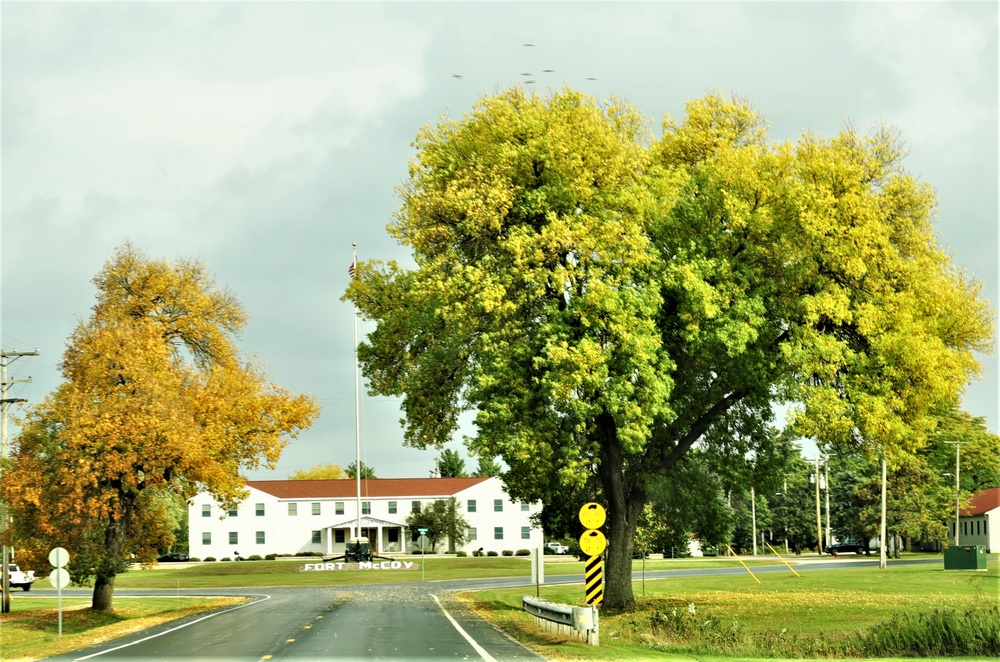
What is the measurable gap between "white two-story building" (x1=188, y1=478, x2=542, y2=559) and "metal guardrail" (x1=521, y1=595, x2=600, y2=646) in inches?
3153

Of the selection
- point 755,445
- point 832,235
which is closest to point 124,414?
point 755,445

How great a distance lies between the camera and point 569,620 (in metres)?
24.5

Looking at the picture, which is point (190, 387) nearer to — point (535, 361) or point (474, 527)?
point (535, 361)

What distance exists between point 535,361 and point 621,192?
5.60 m

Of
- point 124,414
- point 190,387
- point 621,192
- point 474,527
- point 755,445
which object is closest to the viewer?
point 621,192

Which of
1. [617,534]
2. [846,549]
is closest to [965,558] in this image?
[617,534]

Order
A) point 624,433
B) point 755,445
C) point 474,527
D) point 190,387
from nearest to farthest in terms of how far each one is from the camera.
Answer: point 624,433 → point 755,445 → point 190,387 → point 474,527

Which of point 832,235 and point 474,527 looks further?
point 474,527

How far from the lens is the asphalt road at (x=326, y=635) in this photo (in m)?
21.3

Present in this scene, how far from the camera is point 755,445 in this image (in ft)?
112

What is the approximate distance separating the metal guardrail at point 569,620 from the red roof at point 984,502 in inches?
3224

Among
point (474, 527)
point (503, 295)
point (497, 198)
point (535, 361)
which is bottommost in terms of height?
point (474, 527)

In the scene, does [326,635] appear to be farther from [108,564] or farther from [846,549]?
[846,549]

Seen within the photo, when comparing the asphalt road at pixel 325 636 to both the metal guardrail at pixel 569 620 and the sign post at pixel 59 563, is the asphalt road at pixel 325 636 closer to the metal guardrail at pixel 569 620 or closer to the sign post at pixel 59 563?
the metal guardrail at pixel 569 620
